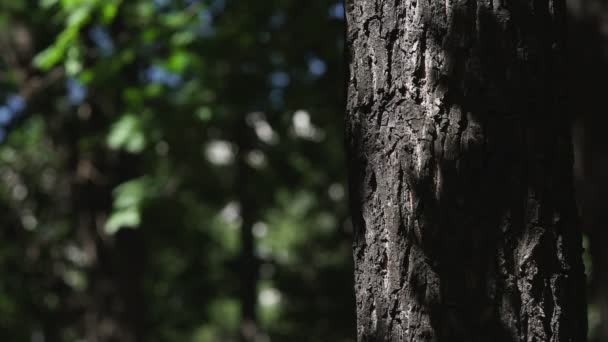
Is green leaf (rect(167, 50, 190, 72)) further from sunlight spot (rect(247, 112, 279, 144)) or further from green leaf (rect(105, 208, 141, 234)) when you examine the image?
green leaf (rect(105, 208, 141, 234))

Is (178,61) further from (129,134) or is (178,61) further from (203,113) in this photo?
(129,134)

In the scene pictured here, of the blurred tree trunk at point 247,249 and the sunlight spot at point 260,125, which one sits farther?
the blurred tree trunk at point 247,249

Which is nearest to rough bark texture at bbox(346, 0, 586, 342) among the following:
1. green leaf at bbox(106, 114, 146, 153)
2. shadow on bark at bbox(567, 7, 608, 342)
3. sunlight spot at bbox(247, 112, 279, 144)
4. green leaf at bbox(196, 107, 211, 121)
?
green leaf at bbox(196, 107, 211, 121)

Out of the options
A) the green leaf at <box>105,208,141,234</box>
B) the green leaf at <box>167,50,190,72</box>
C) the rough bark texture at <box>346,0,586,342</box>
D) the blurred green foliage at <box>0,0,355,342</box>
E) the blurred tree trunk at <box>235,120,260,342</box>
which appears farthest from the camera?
the blurred tree trunk at <box>235,120,260,342</box>

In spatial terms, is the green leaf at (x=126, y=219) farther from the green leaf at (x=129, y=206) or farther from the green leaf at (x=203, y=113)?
the green leaf at (x=203, y=113)

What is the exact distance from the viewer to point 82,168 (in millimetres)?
8734

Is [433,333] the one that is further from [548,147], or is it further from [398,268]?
[548,147]

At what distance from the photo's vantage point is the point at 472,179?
2.24 meters

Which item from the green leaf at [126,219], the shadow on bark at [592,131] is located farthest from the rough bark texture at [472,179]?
the shadow on bark at [592,131]

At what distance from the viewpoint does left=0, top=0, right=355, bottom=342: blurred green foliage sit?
621 centimetres

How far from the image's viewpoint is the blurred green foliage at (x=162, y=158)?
6211 millimetres

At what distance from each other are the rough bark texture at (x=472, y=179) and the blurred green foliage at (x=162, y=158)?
3329 millimetres

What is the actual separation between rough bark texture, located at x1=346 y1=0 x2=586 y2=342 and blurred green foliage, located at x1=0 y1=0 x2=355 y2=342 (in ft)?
10.9

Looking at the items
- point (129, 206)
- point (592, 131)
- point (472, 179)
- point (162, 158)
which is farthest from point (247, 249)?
point (472, 179)
